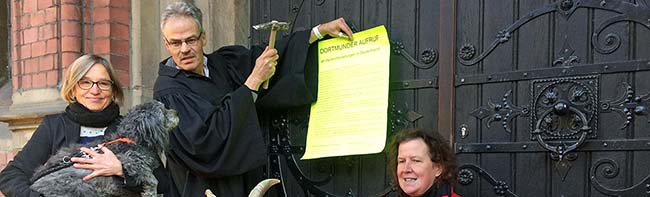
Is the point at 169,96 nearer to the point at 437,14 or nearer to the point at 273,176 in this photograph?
the point at 273,176

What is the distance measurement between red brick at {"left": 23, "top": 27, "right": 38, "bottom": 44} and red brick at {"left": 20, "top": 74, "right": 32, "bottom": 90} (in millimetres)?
217

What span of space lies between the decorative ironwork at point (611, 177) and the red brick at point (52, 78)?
9.70 ft

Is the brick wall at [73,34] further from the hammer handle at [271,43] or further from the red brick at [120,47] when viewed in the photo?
the hammer handle at [271,43]

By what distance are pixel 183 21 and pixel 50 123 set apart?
2.39 feet

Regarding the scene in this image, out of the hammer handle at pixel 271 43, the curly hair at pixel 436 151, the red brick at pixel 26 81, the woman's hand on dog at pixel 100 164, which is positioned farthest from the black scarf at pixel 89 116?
the red brick at pixel 26 81

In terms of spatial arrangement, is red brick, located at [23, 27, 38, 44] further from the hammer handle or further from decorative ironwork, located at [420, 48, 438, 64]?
decorative ironwork, located at [420, 48, 438, 64]

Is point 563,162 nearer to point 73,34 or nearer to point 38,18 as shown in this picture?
point 73,34

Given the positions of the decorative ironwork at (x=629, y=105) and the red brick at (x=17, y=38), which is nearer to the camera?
the decorative ironwork at (x=629, y=105)

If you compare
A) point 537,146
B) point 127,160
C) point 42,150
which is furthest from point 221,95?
point 537,146

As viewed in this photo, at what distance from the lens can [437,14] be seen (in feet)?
9.36

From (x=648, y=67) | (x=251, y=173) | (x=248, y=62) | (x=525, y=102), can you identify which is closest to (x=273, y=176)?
(x=251, y=173)

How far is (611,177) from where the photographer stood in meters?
2.40

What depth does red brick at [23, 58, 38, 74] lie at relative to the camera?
3.80 m

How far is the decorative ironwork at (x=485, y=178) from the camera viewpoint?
2.66 metres
